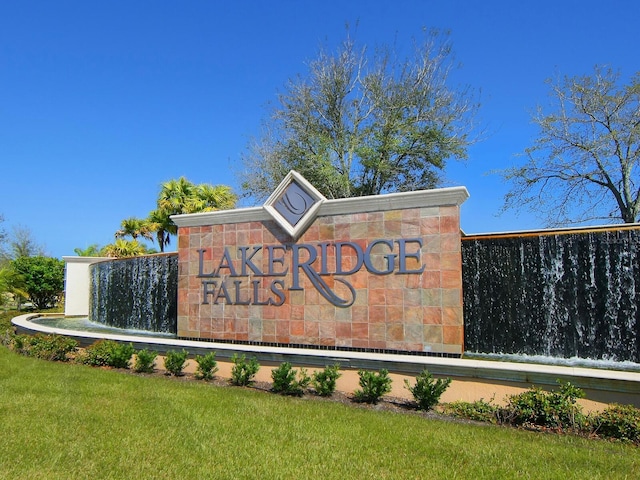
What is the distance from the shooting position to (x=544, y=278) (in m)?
9.56

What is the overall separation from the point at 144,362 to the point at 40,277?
784 inches

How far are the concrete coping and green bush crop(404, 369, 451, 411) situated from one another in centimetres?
59

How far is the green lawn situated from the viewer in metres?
4.88

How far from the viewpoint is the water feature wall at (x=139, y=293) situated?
14969 mm

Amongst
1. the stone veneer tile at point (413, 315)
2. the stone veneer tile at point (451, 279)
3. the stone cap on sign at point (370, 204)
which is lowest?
the stone veneer tile at point (413, 315)

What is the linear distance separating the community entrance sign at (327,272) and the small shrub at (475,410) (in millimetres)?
1900

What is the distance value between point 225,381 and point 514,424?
207 inches

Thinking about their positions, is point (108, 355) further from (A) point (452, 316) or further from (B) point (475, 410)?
(B) point (475, 410)

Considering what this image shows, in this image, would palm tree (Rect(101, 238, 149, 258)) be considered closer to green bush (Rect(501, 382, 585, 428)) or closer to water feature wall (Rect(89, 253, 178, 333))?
water feature wall (Rect(89, 253, 178, 333))

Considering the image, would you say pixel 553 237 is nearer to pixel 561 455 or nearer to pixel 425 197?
pixel 425 197

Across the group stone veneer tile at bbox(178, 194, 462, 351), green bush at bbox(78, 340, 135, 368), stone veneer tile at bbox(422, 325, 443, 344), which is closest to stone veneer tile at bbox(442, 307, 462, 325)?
stone veneer tile at bbox(178, 194, 462, 351)

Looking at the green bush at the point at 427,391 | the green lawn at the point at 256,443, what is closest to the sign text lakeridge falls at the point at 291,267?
the green bush at the point at 427,391

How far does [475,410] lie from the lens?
7121 millimetres

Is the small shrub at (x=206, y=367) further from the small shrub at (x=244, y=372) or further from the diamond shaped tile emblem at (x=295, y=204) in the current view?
the diamond shaped tile emblem at (x=295, y=204)
